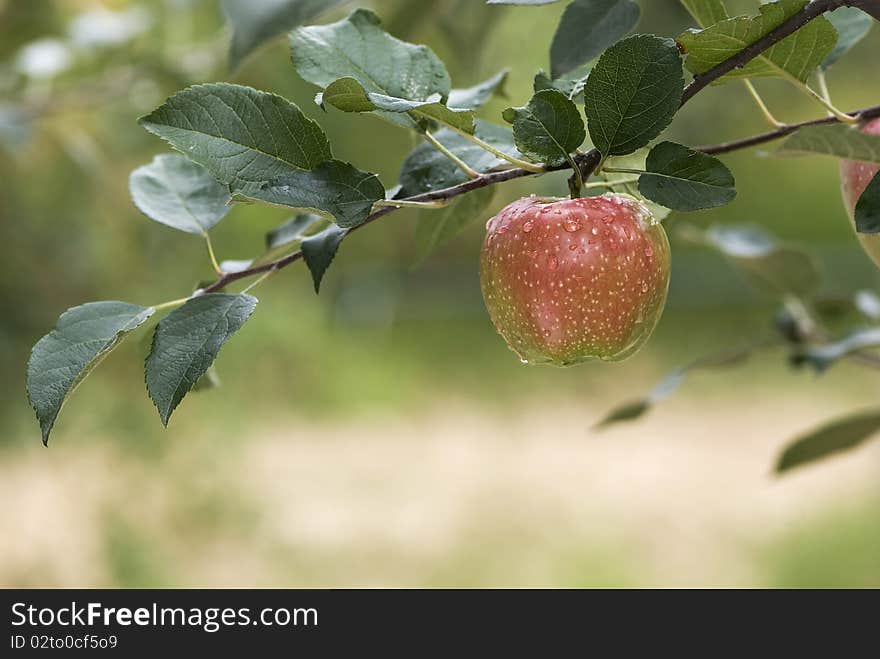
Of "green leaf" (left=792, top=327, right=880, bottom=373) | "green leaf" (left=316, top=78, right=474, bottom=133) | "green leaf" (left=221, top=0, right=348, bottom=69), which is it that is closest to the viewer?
"green leaf" (left=316, top=78, right=474, bottom=133)

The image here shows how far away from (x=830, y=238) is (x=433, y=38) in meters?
1.22

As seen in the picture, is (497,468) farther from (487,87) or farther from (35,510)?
(487,87)

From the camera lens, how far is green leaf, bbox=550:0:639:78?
0.79 ft

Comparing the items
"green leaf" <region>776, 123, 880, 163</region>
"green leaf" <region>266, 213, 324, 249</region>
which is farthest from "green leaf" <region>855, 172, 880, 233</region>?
"green leaf" <region>266, 213, 324, 249</region>

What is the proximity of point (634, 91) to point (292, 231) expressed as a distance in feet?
0.31

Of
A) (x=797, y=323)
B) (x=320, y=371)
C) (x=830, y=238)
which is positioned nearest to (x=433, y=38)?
(x=797, y=323)

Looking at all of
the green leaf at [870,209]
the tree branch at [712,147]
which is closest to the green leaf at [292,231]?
the tree branch at [712,147]

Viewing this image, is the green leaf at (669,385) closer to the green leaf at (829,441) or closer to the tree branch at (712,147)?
the green leaf at (829,441)

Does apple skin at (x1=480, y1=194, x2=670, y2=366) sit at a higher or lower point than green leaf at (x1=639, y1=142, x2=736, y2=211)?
lower

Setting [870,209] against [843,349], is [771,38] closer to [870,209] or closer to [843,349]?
[870,209]

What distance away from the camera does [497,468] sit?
1.47 metres

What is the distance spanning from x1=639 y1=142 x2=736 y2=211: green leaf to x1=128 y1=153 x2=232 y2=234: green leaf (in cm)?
11

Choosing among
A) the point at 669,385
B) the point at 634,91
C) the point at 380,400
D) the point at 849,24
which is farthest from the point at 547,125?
the point at 380,400

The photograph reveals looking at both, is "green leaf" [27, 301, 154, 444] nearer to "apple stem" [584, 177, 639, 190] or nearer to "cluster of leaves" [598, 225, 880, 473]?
"apple stem" [584, 177, 639, 190]
